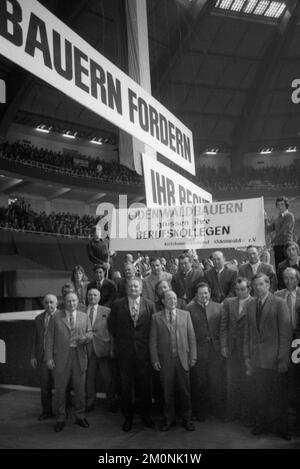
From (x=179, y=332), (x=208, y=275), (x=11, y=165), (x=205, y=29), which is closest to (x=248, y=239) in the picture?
(x=208, y=275)

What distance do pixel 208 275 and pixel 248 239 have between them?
0.96 m

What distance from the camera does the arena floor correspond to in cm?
428

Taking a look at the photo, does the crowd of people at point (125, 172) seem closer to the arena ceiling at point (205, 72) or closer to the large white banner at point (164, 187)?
the arena ceiling at point (205, 72)

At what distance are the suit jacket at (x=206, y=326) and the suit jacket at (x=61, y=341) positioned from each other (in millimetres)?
1327

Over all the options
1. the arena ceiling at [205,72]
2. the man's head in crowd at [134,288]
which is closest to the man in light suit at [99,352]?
the man's head in crowd at [134,288]

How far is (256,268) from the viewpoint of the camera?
20.9ft

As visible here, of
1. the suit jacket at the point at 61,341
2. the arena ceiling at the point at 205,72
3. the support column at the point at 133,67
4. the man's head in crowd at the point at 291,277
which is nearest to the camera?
the man's head in crowd at the point at 291,277

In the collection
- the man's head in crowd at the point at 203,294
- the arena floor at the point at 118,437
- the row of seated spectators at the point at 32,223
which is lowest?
the arena floor at the point at 118,437

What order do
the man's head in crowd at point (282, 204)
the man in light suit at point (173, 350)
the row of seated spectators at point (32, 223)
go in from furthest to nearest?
the row of seated spectators at point (32, 223)
the man's head in crowd at point (282, 204)
the man in light suit at point (173, 350)

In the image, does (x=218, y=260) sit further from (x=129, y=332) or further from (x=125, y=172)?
(x=125, y=172)

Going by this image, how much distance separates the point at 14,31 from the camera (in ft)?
7.36

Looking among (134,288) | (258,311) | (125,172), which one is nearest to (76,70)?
(134,288)

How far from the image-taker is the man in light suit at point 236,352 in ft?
16.5
